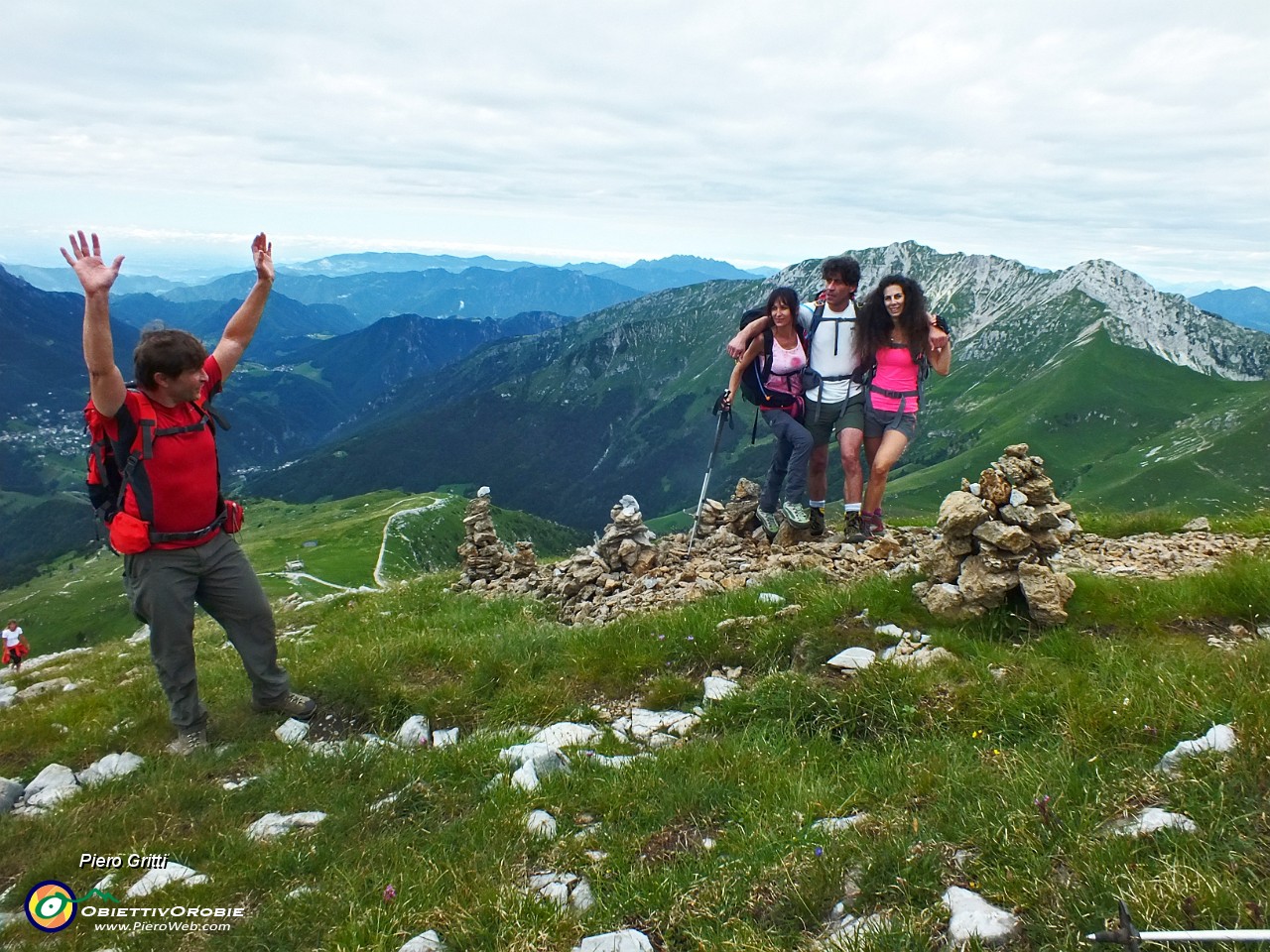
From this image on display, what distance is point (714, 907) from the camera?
13.3 feet

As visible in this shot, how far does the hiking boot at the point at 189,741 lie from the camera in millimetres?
7410

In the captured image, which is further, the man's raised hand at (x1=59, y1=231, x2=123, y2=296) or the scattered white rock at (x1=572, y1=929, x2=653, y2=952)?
the man's raised hand at (x1=59, y1=231, x2=123, y2=296)

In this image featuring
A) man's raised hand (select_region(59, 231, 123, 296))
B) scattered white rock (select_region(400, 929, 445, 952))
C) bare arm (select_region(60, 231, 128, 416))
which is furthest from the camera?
man's raised hand (select_region(59, 231, 123, 296))

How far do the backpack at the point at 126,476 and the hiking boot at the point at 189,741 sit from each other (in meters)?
2.04

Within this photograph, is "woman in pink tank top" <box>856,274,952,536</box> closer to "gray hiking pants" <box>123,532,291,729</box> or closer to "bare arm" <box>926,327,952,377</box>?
"bare arm" <box>926,327,952,377</box>

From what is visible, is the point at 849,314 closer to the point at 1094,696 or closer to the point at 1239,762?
the point at 1094,696

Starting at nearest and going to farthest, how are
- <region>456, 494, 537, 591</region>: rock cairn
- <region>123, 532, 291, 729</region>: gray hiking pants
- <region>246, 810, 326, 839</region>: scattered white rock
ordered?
1. <region>246, 810, 326, 839</region>: scattered white rock
2. <region>123, 532, 291, 729</region>: gray hiking pants
3. <region>456, 494, 537, 591</region>: rock cairn

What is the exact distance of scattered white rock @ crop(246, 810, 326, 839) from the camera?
5551 millimetres

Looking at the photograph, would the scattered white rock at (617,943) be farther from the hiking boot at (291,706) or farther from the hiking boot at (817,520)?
the hiking boot at (817,520)

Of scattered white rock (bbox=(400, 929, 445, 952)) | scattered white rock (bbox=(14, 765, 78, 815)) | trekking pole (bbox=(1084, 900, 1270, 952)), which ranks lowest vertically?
scattered white rock (bbox=(14, 765, 78, 815))

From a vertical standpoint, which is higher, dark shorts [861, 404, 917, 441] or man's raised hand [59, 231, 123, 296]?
man's raised hand [59, 231, 123, 296]

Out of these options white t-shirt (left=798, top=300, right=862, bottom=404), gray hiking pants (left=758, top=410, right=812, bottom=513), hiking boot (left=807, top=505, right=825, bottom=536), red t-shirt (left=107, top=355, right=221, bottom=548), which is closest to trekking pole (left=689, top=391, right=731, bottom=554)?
gray hiking pants (left=758, top=410, right=812, bottom=513)

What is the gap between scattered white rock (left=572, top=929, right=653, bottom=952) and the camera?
3920 mm

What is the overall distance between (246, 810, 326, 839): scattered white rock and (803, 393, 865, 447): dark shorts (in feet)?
30.8
